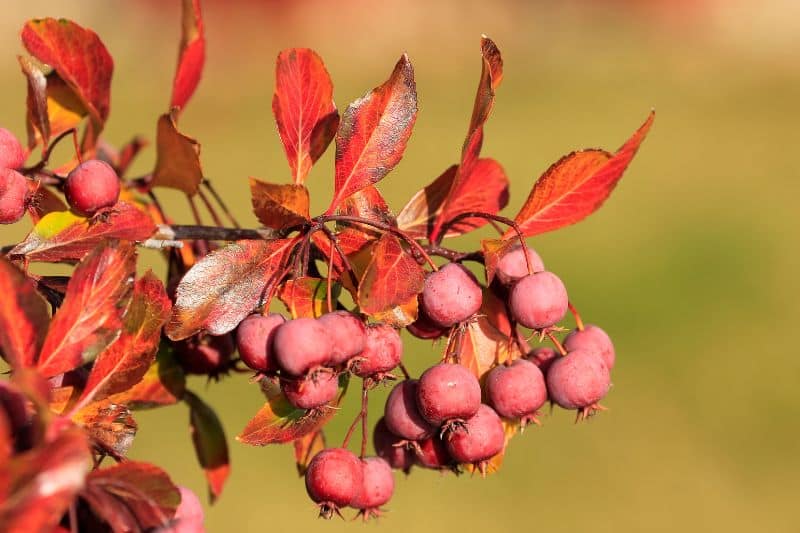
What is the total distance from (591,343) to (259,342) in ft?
1.00

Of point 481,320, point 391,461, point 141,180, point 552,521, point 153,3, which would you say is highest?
point 153,3

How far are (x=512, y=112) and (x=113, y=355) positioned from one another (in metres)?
7.57

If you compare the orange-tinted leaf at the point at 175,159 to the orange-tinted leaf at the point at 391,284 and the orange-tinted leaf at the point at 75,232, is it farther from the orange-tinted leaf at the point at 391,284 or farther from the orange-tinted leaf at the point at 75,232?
the orange-tinted leaf at the point at 391,284

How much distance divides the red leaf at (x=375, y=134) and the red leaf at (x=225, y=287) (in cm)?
8

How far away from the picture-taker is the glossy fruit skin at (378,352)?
769 mm

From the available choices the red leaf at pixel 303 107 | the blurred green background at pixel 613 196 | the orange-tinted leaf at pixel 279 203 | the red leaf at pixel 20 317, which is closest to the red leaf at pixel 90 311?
the red leaf at pixel 20 317

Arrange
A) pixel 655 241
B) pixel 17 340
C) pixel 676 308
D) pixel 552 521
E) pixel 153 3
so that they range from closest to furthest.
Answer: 1. pixel 17 340
2. pixel 552 521
3. pixel 676 308
4. pixel 655 241
5. pixel 153 3

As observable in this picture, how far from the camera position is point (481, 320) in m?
0.89

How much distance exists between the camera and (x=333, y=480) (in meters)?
0.81

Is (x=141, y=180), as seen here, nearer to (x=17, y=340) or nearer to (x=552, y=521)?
(x=17, y=340)

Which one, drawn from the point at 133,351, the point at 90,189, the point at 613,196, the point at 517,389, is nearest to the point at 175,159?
the point at 90,189

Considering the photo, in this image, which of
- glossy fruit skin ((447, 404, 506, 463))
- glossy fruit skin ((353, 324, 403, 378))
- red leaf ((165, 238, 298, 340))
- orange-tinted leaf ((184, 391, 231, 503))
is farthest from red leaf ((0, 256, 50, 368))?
orange-tinted leaf ((184, 391, 231, 503))

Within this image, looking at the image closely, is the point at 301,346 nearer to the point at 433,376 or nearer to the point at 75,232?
the point at 433,376

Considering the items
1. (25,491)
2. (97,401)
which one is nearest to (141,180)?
(97,401)
